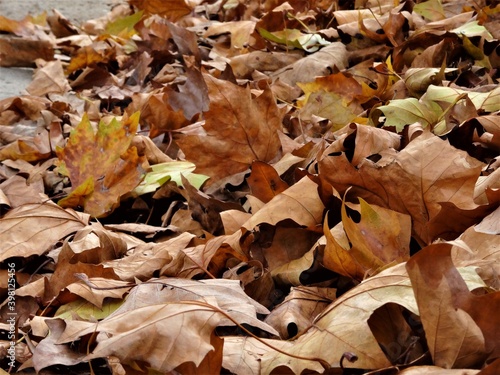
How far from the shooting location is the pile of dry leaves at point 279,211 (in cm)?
97

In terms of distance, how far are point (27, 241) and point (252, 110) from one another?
22.6 inches

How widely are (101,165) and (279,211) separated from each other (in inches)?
28.4

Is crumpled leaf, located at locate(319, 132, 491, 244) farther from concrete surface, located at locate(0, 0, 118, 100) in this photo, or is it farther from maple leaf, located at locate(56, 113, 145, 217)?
concrete surface, located at locate(0, 0, 118, 100)

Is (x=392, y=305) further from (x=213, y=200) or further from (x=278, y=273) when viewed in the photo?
(x=213, y=200)

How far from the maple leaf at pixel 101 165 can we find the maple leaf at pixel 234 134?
0.75 ft

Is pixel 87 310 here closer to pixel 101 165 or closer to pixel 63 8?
pixel 101 165

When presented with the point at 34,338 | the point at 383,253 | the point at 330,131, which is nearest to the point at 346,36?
the point at 330,131

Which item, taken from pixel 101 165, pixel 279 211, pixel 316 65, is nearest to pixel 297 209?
pixel 279 211

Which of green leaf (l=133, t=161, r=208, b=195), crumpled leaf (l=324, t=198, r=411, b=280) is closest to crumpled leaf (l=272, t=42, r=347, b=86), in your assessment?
green leaf (l=133, t=161, r=208, b=195)

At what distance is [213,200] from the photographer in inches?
62.6

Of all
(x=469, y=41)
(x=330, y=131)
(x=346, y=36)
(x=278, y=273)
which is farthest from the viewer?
(x=346, y=36)

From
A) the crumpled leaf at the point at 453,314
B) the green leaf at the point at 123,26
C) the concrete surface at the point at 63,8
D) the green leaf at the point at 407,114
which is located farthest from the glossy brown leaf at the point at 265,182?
the concrete surface at the point at 63,8

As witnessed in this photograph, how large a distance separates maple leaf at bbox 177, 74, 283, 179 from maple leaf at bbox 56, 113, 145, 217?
23 cm

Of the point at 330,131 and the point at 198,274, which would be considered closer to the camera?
the point at 198,274
